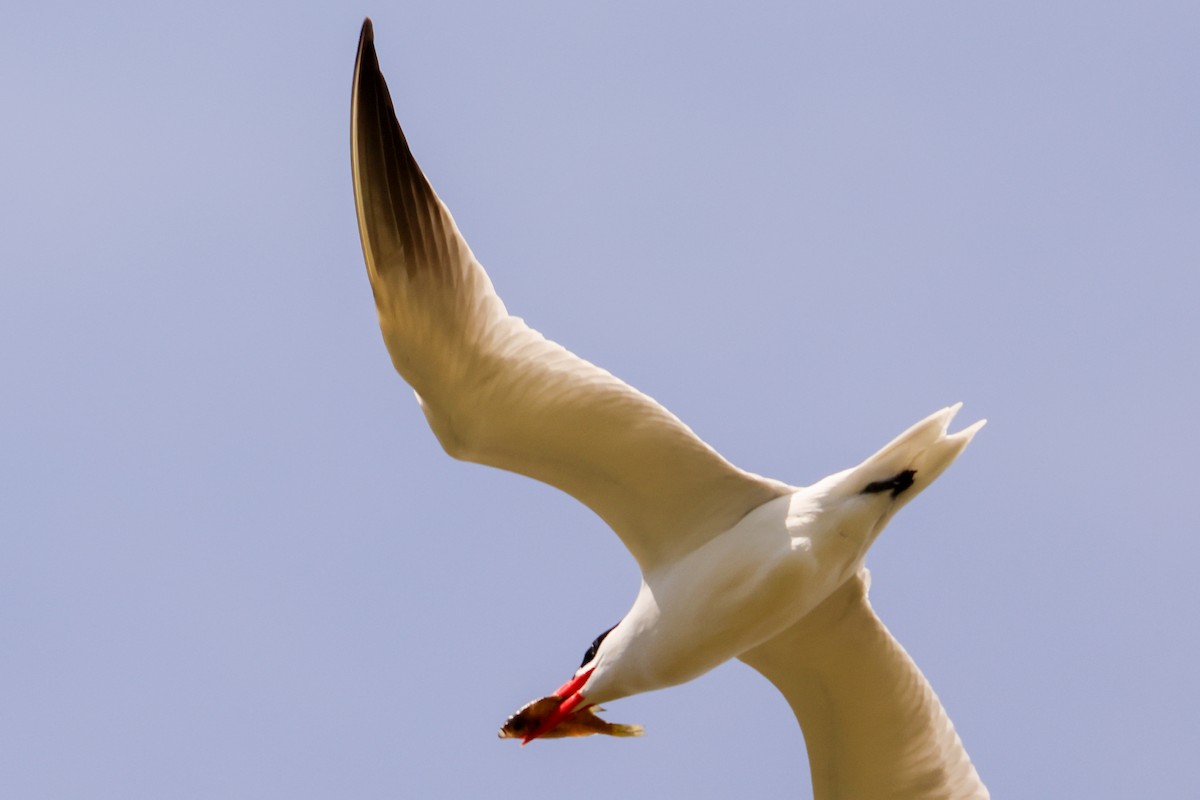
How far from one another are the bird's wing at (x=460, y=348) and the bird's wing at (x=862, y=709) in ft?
4.09

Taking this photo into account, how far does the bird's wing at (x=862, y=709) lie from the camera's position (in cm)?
1008

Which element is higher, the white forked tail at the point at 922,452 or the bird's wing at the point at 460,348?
the bird's wing at the point at 460,348

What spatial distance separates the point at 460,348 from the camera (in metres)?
9.09

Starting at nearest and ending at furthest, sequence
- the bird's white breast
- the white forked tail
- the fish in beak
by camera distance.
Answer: the white forked tail, the bird's white breast, the fish in beak

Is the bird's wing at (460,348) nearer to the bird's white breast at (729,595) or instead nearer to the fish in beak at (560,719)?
the bird's white breast at (729,595)

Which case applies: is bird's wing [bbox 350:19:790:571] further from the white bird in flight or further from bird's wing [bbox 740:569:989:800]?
bird's wing [bbox 740:569:989:800]

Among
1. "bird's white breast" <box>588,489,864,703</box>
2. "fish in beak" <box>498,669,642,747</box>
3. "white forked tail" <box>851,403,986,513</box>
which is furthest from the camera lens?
"fish in beak" <box>498,669,642,747</box>

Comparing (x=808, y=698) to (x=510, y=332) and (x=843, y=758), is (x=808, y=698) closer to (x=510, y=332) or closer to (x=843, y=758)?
(x=843, y=758)

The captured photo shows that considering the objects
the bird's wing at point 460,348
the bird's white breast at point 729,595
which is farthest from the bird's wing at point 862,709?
the bird's wing at point 460,348

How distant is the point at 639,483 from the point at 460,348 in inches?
45.5

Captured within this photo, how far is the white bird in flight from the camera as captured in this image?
29.7ft

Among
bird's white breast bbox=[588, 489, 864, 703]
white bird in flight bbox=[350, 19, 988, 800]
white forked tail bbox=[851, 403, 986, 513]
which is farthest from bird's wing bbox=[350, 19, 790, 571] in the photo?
white forked tail bbox=[851, 403, 986, 513]

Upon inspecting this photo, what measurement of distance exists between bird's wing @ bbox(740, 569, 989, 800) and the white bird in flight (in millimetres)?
14

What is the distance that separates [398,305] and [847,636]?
2842 mm
